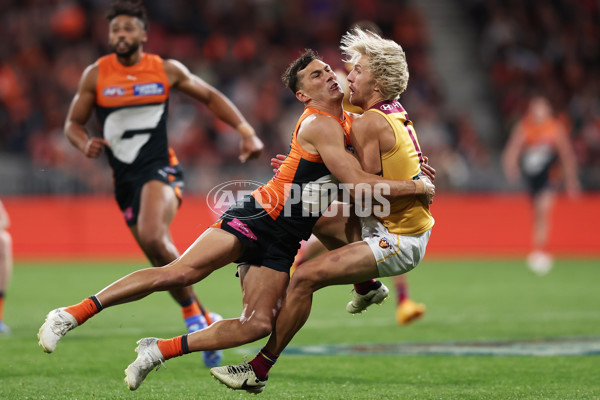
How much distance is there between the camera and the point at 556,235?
57.1 feet

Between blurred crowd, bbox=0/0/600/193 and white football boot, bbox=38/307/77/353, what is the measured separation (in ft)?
36.2

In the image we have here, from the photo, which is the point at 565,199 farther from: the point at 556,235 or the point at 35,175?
the point at 35,175

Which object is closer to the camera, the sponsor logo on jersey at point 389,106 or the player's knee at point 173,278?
the player's knee at point 173,278

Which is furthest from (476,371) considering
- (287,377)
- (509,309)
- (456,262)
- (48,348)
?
(456,262)

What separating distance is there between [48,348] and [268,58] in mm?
15368

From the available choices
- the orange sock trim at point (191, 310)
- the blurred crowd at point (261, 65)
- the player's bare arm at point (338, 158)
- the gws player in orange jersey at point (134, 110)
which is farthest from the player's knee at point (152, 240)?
the blurred crowd at point (261, 65)

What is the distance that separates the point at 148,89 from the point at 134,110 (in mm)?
220

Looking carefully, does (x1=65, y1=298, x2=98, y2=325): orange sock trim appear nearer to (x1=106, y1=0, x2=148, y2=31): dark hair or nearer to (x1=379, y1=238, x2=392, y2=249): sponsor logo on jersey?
(x1=379, y1=238, x2=392, y2=249): sponsor logo on jersey

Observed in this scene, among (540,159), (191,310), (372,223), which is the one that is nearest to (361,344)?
(191,310)

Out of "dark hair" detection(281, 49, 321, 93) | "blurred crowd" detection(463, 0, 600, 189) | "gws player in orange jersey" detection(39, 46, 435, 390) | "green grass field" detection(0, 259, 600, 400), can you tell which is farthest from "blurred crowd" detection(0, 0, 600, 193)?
"gws player in orange jersey" detection(39, 46, 435, 390)

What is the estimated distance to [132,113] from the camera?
291 inches

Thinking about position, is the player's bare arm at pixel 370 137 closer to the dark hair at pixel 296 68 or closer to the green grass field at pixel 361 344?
the dark hair at pixel 296 68

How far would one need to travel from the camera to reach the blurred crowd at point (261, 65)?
17109 mm

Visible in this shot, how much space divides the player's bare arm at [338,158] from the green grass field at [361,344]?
1.35 meters
